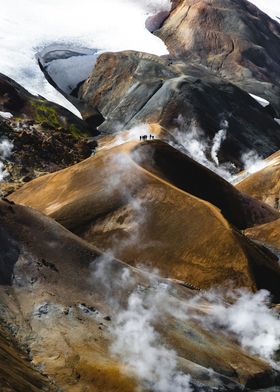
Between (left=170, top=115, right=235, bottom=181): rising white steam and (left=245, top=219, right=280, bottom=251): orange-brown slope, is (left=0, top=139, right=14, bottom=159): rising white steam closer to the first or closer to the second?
(left=170, top=115, right=235, bottom=181): rising white steam

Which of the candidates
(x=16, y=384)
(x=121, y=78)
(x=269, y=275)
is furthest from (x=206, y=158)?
(x=16, y=384)

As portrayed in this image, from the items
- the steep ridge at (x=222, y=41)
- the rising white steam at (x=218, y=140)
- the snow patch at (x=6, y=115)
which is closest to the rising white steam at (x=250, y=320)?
the rising white steam at (x=218, y=140)

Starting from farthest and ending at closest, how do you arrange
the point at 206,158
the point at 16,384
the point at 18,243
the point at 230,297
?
the point at 206,158 → the point at 230,297 → the point at 18,243 → the point at 16,384

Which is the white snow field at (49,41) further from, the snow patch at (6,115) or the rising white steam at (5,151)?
the rising white steam at (5,151)

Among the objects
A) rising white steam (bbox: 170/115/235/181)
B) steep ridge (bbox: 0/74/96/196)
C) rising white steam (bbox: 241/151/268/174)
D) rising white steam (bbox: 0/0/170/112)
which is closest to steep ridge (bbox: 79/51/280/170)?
rising white steam (bbox: 170/115/235/181)

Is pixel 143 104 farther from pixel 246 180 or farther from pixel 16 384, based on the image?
pixel 16 384

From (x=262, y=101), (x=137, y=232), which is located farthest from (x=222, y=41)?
(x=137, y=232)
